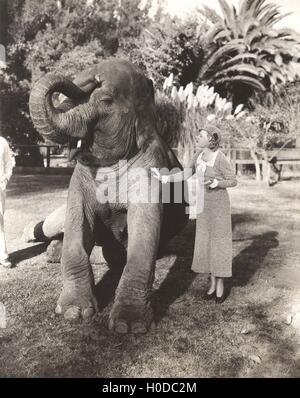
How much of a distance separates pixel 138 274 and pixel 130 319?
0.35 metres

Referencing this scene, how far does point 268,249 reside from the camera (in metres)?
6.68

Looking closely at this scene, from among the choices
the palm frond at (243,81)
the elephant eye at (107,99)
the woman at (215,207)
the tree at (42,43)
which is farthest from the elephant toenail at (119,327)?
Answer: the palm frond at (243,81)

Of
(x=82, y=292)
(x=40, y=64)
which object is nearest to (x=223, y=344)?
(x=82, y=292)

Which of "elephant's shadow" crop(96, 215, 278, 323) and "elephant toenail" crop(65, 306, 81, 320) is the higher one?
"elephant toenail" crop(65, 306, 81, 320)

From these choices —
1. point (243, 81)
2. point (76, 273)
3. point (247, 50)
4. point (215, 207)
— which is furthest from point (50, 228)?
point (243, 81)

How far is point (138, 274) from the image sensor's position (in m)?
3.87

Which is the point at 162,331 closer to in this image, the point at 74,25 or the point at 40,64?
the point at 40,64

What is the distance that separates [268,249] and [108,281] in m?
2.59

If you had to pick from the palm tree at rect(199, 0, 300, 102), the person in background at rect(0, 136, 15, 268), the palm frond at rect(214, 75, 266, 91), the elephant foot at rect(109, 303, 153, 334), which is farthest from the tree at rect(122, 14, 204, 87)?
the elephant foot at rect(109, 303, 153, 334)

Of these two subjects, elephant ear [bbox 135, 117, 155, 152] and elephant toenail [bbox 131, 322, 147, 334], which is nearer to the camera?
elephant toenail [bbox 131, 322, 147, 334]

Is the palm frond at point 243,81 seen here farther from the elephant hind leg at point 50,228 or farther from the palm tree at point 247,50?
the elephant hind leg at point 50,228

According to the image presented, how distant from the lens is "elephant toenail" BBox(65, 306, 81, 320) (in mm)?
3877

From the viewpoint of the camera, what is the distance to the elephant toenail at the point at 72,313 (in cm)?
388

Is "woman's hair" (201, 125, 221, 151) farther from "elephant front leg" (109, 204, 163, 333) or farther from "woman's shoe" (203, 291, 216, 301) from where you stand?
"woman's shoe" (203, 291, 216, 301)
